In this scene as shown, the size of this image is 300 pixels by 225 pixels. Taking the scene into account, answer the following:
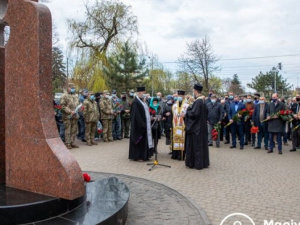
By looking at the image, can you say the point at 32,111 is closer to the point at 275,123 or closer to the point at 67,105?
the point at 67,105

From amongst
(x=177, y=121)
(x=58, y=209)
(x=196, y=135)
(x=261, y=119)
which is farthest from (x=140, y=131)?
(x=261, y=119)

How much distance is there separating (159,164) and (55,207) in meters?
4.47

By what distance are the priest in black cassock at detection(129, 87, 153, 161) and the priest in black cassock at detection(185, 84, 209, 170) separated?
1.28m

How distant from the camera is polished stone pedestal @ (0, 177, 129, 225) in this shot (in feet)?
12.7

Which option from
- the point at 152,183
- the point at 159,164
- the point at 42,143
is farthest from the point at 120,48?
the point at 42,143

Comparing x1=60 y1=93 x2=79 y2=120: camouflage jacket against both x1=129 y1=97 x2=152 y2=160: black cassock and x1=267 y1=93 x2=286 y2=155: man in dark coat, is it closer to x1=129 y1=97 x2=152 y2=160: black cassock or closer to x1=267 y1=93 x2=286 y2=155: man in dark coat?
x1=129 y1=97 x2=152 y2=160: black cassock

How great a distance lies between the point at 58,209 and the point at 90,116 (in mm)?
7822

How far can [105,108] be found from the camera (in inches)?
501

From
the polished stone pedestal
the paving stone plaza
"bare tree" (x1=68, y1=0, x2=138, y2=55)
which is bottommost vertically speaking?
A: the paving stone plaza

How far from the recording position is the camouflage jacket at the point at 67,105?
10664 mm

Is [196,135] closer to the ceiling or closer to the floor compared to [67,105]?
closer to the floor

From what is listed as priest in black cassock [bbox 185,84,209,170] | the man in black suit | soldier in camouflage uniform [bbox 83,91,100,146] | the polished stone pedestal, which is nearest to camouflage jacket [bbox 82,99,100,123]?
soldier in camouflage uniform [bbox 83,91,100,146]

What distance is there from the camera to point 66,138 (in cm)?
1104

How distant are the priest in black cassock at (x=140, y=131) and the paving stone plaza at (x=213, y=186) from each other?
36 cm
